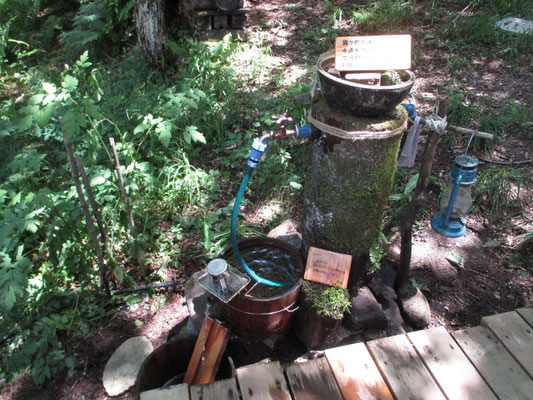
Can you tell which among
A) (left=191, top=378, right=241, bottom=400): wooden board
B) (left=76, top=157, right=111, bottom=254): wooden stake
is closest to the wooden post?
(left=191, top=378, right=241, bottom=400): wooden board

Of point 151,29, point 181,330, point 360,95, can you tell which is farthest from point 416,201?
point 151,29

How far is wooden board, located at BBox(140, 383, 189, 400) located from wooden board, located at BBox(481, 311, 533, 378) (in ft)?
5.47

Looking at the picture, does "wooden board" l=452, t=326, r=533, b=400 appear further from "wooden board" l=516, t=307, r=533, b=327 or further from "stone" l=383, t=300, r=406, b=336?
"stone" l=383, t=300, r=406, b=336

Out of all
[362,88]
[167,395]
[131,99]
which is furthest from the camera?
[131,99]

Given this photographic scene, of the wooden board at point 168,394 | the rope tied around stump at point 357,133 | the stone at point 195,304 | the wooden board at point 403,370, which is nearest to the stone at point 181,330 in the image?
the stone at point 195,304

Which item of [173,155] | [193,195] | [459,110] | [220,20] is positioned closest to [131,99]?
[173,155]

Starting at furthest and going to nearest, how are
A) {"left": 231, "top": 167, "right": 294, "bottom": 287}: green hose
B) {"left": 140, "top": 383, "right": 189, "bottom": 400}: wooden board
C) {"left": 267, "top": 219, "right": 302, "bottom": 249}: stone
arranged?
{"left": 267, "top": 219, "right": 302, "bottom": 249}: stone < {"left": 231, "top": 167, "right": 294, "bottom": 287}: green hose < {"left": 140, "top": 383, "right": 189, "bottom": 400}: wooden board

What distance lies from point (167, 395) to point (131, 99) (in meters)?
3.69

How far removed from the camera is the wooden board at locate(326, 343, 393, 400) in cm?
185

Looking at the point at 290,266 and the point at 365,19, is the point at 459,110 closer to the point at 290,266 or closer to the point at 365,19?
the point at 365,19

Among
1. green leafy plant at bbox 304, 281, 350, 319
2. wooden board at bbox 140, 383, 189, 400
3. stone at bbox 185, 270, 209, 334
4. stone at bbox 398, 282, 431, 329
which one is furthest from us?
stone at bbox 398, 282, 431, 329

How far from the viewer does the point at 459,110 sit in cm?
417

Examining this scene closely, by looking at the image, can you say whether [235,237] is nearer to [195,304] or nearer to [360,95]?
[195,304]

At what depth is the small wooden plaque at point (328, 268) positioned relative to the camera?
2408mm
